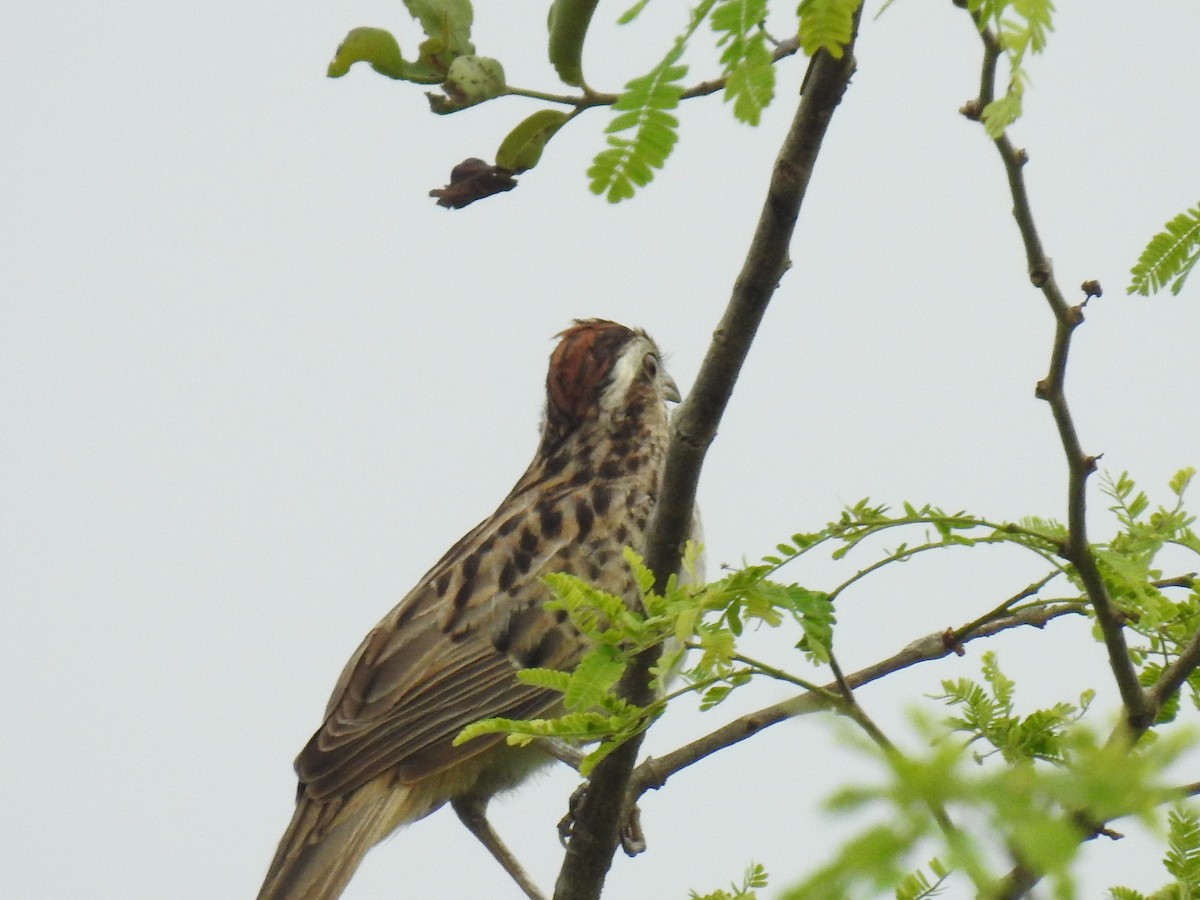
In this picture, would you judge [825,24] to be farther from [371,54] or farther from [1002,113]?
[371,54]

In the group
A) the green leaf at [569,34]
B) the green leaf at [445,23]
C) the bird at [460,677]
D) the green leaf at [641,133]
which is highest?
the bird at [460,677]

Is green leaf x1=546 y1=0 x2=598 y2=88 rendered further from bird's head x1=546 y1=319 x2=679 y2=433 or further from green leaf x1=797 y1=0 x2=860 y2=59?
bird's head x1=546 y1=319 x2=679 y2=433

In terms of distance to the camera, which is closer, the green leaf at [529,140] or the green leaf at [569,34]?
the green leaf at [569,34]

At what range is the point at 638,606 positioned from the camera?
6508mm

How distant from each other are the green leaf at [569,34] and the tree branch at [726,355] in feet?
1.40

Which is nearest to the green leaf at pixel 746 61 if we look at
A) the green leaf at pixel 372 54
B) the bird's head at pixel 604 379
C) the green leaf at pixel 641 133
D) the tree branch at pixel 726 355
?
the green leaf at pixel 641 133

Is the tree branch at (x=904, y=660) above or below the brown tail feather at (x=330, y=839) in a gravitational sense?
below

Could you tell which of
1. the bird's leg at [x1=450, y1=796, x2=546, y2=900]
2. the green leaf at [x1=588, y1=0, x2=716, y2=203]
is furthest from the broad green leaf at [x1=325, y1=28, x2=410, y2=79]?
the bird's leg at [x1=450, y1=796, x2=546, y2=900]

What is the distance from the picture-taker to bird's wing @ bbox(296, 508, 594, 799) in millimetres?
6590

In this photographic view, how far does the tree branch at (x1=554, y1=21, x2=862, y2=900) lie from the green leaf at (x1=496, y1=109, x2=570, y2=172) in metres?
0.47

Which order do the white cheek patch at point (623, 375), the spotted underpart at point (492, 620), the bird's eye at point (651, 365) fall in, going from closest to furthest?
the spotted underpart at point (492, 620) < the white cheek patch at point (623, 375) < the bird's eye at point (651, 365)

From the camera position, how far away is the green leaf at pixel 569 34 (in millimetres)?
3164

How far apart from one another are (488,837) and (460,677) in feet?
2.32

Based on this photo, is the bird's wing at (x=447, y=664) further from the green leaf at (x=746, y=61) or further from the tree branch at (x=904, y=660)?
the green leaf at (x=746, y=61)
